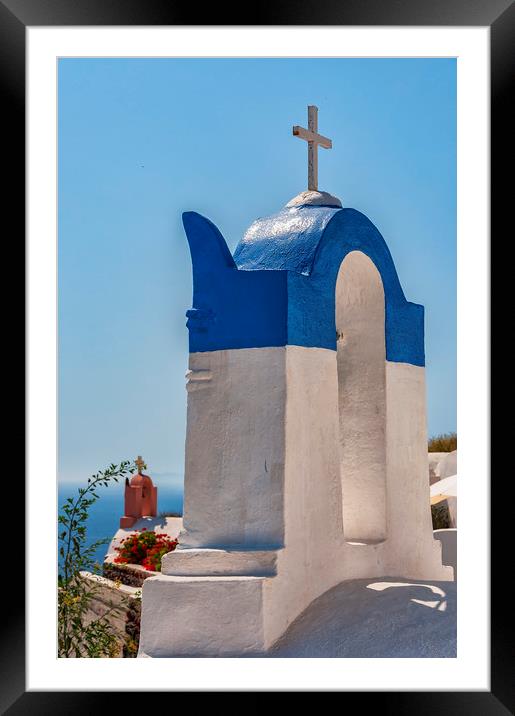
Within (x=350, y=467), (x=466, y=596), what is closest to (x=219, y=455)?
(x=350, y=467)

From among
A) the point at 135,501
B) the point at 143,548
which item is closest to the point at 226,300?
the point at 143,548

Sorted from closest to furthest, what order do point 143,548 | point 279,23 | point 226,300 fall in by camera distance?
point 279,23 < point 226,300 < point 143,548

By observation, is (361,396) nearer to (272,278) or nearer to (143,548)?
(272,278)

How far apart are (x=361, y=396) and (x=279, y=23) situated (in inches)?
155

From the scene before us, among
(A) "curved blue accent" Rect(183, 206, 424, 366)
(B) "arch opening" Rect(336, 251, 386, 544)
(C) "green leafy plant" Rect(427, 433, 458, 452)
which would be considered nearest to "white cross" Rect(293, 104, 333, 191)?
(A) "curved blue accent" Rect(183, 206, 424, 366)

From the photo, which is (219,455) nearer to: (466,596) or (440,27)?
(466,596)

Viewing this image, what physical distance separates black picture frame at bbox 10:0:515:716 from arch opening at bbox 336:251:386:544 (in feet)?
10.3

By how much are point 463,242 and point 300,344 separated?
2.16 meters

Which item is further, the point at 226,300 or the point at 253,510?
the point at 226,300

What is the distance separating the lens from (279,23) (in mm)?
4684

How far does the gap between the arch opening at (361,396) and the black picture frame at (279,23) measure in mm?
3125

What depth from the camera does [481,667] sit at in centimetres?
469

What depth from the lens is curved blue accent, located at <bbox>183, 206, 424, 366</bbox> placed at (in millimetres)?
6730

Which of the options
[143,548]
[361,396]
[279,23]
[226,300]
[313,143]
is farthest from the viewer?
[143,548]
